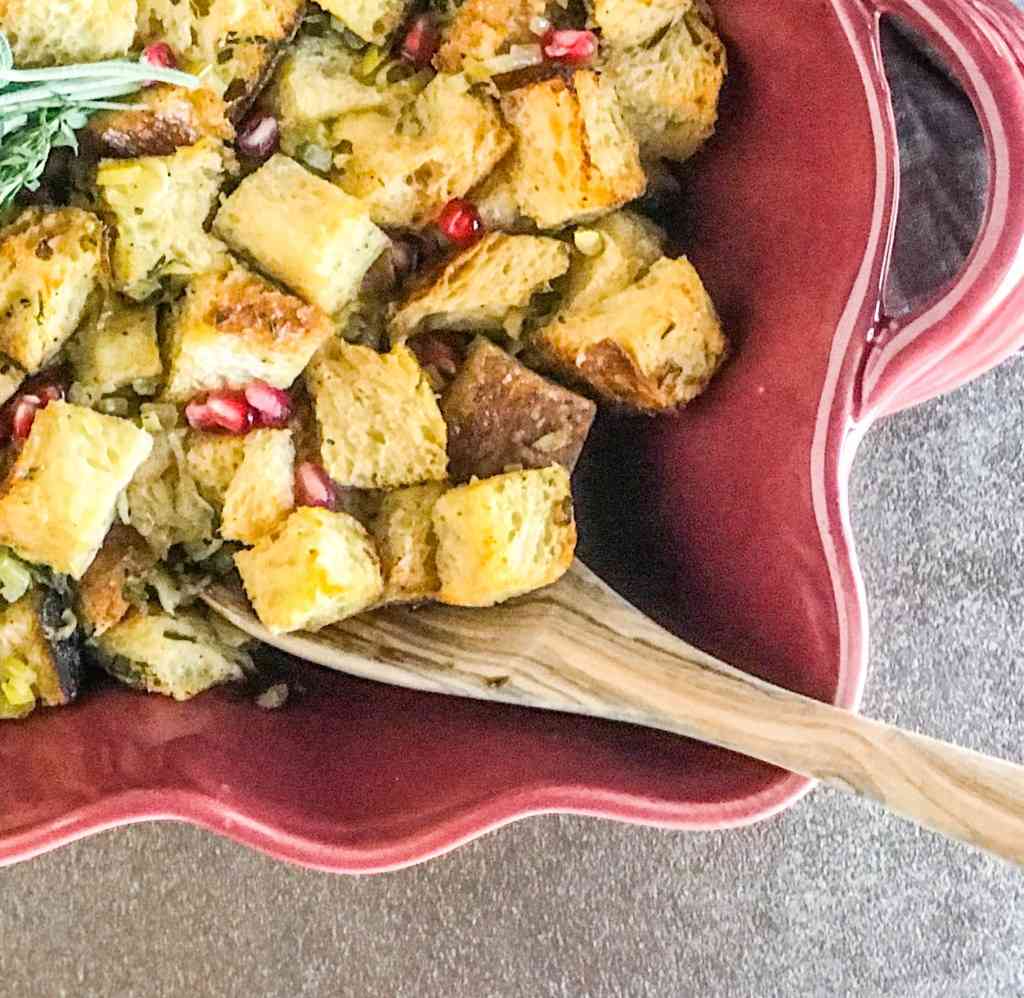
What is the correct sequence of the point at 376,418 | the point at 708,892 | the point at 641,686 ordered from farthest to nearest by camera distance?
the point at 708,892, the point at 376,418, the point at 641,686

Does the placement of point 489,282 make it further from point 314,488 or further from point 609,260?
point 314,488

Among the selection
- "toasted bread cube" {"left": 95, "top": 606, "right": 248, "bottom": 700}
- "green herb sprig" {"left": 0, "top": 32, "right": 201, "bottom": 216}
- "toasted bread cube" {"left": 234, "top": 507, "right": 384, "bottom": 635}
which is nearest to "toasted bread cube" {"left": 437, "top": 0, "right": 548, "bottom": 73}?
"green herb sprig" {"left": 0, "top": 32, "right": 201, "bottom": 216}

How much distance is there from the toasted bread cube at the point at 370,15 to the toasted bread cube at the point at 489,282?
0.81 ft

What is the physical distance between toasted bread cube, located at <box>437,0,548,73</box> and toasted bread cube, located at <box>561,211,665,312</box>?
0.66 feet

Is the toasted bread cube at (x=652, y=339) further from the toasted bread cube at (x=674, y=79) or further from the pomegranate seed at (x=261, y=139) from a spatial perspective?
the pomegranate seed at (x=261, y=139)

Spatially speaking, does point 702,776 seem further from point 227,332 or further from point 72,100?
point 72,100

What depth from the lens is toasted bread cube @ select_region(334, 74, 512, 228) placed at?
127cm

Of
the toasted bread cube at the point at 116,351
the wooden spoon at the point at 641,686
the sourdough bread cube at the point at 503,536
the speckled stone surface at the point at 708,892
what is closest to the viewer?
the wooden spoon at the point at 641,686

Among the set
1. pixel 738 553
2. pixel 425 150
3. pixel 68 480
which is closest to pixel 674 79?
pixel 425 150

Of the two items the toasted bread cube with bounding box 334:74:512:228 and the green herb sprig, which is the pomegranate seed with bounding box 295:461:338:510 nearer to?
the toasted bread cube with bounding box 334:74:512:228

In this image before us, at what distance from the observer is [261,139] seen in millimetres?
1320

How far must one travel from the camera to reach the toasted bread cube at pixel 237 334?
1232 mm

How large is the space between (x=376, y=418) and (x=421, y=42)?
41cm

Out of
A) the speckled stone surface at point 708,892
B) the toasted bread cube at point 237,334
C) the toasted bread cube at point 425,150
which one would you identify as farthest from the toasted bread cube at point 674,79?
the speckled stone surface at point 708,892
